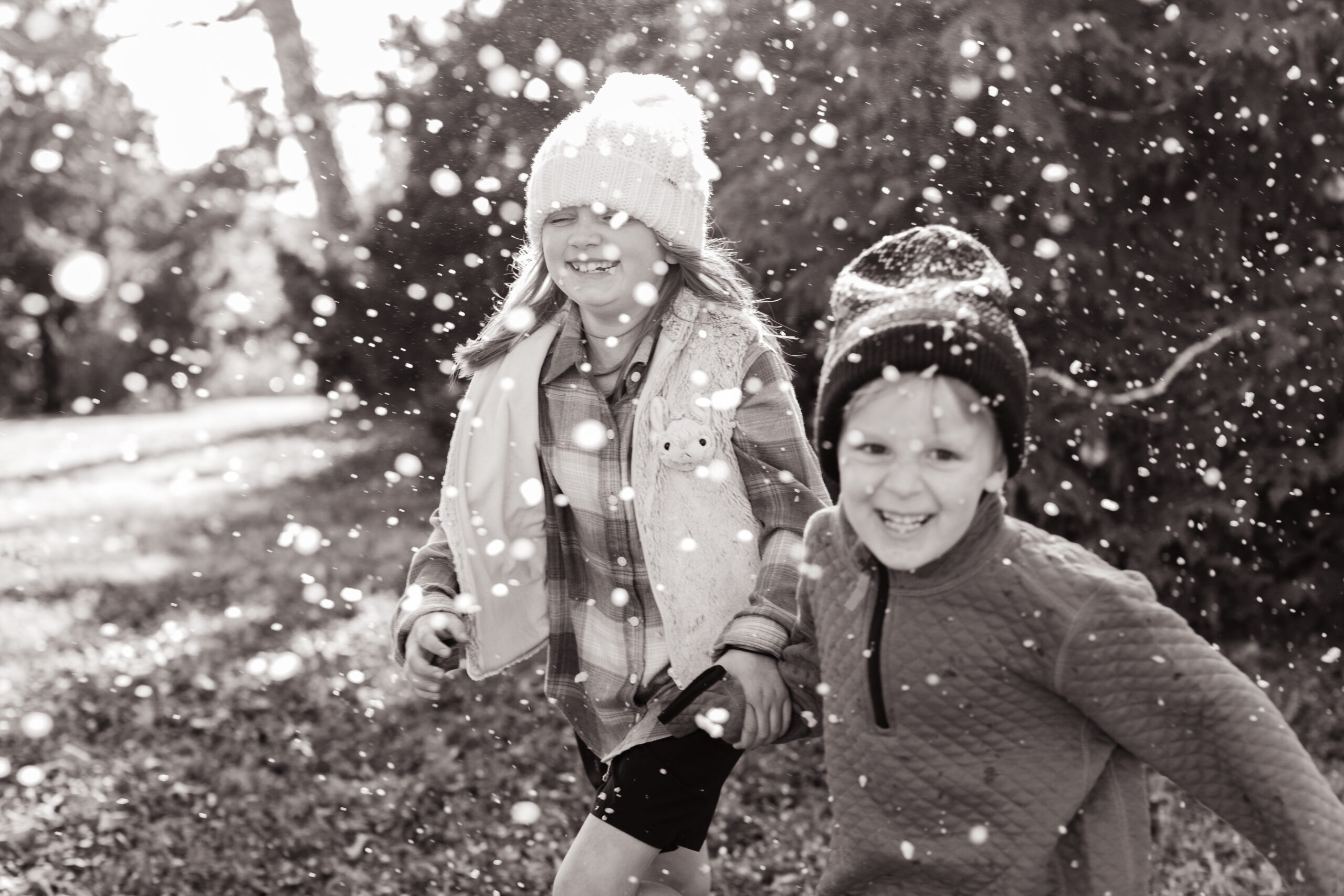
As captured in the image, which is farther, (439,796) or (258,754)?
(258,754)

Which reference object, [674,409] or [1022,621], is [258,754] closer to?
[674,409]

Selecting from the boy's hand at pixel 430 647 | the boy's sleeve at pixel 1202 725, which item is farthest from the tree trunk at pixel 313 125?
the boy's sleeve at pixel 1202 725

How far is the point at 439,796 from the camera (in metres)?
4.38

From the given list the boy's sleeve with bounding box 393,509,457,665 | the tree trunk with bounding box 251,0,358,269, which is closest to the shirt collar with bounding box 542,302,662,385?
the boy's sleeve with bounding box 393,509,457,665

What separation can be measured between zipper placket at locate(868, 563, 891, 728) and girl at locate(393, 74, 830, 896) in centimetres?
34

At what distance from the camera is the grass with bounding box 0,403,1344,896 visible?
384cm

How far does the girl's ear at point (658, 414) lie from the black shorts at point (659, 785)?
604mm

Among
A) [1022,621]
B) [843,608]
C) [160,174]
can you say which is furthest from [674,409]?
[160,174]

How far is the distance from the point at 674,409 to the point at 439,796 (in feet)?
8.00

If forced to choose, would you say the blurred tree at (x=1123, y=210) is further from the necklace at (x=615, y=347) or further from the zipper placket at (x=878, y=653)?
the zipper placket at (x=878, y=653)

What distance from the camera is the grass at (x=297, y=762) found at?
12.6ft

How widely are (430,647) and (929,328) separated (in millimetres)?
1197

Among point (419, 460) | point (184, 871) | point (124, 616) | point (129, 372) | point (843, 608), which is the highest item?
point (843, 608)

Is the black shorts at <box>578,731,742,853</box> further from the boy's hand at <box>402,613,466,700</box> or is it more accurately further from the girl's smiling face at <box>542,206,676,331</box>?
the girl's smiling face at <box>542,206,676,331</box>
